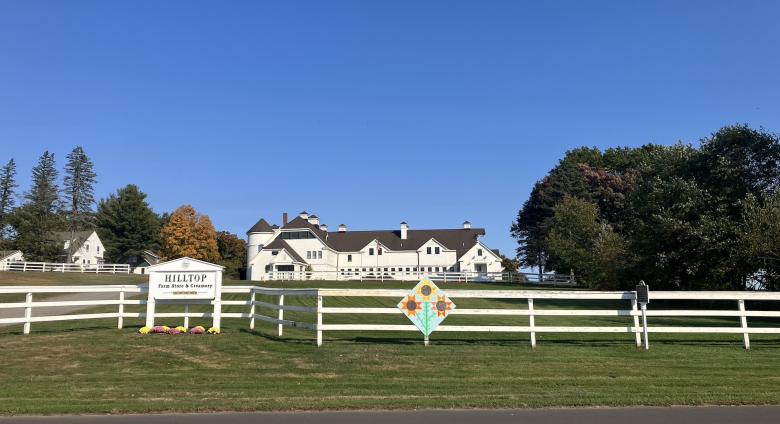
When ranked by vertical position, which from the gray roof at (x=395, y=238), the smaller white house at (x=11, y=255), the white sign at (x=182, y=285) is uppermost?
the gray roof at (x=395, y=238)

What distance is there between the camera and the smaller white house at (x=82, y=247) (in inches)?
3226

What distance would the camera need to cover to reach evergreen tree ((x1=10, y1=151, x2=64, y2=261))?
258 ft

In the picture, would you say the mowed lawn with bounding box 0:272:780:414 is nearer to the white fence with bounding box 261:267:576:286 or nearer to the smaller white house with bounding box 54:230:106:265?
the white fence with bounding box 261:267:576:286

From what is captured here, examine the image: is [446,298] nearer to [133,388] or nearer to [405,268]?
[133,388]

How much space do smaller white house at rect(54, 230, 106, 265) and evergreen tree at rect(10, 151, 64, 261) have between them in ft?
5.74

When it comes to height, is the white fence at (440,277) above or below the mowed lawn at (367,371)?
above

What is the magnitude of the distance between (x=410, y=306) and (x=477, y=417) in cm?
530

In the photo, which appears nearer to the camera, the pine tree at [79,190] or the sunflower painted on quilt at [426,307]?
the sunflower painted on quilt at [426,307]

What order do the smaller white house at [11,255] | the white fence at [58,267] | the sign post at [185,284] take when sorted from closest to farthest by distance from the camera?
1. the sign post at [185,284]
2. the white fence at [58,267]
3. the smaller white house at [11,255]

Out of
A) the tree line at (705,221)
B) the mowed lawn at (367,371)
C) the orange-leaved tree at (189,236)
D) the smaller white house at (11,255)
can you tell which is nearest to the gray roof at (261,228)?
the orange-leaved tree at (189,236)

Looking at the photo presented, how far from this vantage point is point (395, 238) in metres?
78.2

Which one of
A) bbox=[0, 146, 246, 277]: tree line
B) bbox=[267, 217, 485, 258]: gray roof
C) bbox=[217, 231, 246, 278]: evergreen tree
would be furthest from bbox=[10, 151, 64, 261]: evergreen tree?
bbox=[267, 217, 485, 258]: gray roof

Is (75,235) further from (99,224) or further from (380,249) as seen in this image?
(380,249)

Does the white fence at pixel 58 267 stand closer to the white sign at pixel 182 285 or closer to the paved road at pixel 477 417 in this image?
the white sign at pixel 182 285
